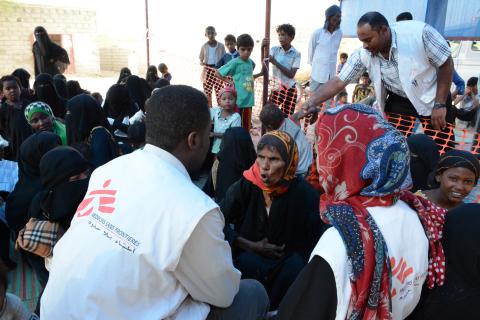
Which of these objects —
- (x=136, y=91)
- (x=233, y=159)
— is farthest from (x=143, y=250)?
(x=136, y=91)

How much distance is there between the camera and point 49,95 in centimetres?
586

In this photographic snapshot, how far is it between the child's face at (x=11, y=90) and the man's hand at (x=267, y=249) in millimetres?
4082

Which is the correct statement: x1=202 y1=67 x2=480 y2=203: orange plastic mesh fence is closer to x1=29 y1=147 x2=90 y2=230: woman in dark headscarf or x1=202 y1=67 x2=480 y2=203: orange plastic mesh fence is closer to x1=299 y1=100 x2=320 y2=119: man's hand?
x1=299 y1=100 x2=320 y2=119: man's hand

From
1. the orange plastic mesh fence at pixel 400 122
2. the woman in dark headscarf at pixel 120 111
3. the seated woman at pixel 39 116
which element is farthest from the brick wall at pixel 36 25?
the seated woman at pixel 39 116

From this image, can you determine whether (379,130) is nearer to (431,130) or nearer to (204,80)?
(431,130)

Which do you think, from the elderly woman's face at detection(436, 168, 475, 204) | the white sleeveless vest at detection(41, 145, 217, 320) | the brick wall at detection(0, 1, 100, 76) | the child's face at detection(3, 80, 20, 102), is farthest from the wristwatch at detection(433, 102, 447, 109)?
the brick wall at detection(0, 1, 100, 76)

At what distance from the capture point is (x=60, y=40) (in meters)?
19.6

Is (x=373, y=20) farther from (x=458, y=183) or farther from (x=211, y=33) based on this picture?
(x=211, y=33)

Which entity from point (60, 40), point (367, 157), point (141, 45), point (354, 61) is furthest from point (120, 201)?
point (141, 45)

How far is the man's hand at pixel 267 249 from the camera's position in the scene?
2.69m

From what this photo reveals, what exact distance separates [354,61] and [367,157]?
262 centimetres

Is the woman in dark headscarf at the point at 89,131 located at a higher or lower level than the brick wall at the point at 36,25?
lower

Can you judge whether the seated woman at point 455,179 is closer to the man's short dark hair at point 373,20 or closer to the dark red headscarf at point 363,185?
the man's short dark hair at point 373,20

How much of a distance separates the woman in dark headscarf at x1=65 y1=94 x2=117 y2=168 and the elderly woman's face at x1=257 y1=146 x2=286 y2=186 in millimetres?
1821
